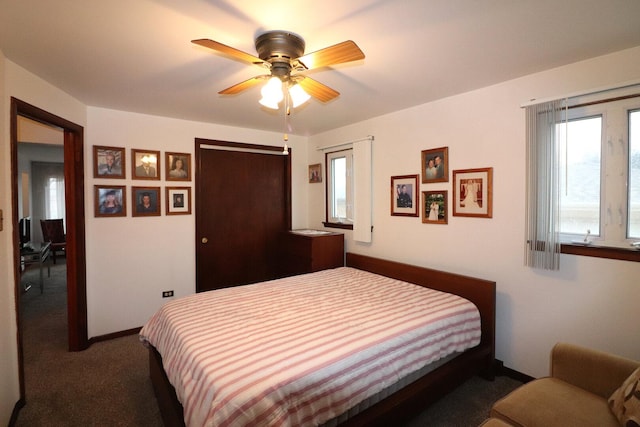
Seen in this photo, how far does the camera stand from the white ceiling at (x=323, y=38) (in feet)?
4.80

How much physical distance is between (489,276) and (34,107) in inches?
149

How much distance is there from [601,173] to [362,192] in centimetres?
206

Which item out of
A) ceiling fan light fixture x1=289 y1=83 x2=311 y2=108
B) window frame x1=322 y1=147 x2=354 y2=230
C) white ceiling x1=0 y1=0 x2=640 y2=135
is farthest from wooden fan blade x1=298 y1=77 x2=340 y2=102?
window frame x1=322 y1=147 x2=354 y2=230

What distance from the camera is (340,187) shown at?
4.05m

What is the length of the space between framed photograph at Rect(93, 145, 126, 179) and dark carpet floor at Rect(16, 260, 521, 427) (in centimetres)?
172

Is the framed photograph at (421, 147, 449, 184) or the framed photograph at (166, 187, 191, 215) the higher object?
the framed photograph at (421, 147, 449, 184)

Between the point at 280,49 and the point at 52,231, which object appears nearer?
the point at 280,49

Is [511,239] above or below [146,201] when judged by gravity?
below

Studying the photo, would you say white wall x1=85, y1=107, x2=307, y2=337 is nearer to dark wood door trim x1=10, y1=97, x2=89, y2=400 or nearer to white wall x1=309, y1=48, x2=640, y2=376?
dark wood door trim x1=10, y1=97, x2=89, y2=400

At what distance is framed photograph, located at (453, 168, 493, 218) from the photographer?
8.32 ft

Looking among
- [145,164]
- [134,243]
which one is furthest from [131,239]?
[145,164]

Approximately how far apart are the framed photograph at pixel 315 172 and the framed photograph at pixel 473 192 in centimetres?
195

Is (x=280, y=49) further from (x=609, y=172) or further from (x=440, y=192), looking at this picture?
(x=609, y=172)

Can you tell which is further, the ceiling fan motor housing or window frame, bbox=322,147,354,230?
window frame, bbox=322,147,354,230
